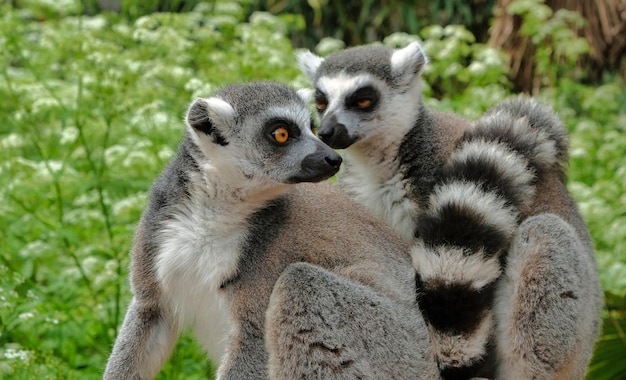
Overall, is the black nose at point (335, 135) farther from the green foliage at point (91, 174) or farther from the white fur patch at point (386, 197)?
the green foliage at point (91, 174)

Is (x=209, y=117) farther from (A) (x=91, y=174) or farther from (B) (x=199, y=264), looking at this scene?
(A) (x=91, y=174)

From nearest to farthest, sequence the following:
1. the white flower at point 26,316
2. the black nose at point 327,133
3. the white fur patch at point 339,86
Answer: the white flower at point 26,316
the black nose at point 327,133
the white fur patch at point 339,86

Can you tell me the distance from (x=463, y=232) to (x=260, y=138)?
1033mm

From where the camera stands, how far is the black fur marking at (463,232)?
12.7ft

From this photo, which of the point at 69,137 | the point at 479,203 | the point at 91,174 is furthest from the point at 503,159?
the point at 91,174

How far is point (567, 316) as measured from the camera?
13.4 feet

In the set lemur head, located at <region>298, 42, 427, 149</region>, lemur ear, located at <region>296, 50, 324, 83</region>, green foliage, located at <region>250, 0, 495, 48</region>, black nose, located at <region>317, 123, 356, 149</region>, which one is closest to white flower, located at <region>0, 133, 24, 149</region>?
lemur ear, located at <region>296, 50, 324, 83</region>

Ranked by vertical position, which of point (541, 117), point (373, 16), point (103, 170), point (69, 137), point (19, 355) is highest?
point (541, 117)

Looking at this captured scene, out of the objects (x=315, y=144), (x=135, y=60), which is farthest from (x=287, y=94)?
(x=135, y=60)

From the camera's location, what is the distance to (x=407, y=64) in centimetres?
529

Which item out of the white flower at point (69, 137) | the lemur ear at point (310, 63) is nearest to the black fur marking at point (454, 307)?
the lemur ear at point (310, 63)

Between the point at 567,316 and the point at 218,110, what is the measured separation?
6.35 feet

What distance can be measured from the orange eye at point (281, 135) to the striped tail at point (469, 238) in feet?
2.56

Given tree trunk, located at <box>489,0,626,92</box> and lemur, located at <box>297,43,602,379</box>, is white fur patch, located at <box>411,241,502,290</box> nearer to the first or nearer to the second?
lemur, located at <box>297,43,602,379</box>
